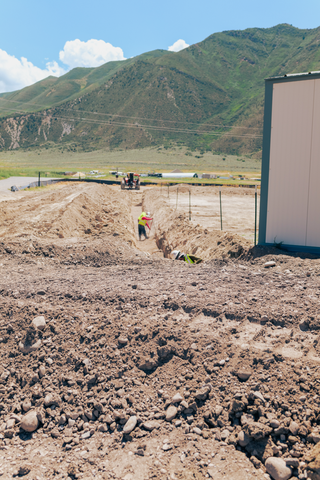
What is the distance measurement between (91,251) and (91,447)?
6.84m

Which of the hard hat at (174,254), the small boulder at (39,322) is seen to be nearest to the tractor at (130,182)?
the hard hat at (174,254)

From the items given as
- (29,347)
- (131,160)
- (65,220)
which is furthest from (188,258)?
(131,160)

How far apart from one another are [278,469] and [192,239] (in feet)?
36.4

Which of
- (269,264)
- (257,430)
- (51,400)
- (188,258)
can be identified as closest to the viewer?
(257,430)

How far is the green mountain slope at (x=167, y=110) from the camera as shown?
112 metres

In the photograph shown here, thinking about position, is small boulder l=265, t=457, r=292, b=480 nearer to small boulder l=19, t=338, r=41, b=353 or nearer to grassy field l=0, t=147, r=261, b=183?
small boulder l=19, t=338, r=41, b=353

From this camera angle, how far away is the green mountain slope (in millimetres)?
111500

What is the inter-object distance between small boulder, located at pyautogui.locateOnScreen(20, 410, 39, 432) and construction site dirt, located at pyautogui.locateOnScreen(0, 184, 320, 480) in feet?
0.06

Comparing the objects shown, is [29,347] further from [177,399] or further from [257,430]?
[257,430]

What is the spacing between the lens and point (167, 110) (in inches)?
4870

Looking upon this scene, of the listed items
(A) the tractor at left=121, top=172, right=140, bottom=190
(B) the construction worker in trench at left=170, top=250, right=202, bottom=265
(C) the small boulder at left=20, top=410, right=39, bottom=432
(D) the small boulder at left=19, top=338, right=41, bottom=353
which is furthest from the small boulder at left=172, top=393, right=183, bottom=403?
(A) the tractor at left=121, top=172, right=140, bottom=190

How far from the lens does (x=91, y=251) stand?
10.2 m

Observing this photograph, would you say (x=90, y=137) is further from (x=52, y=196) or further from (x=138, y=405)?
(x=138, y=405)

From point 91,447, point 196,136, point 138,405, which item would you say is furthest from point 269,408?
point 196,136
